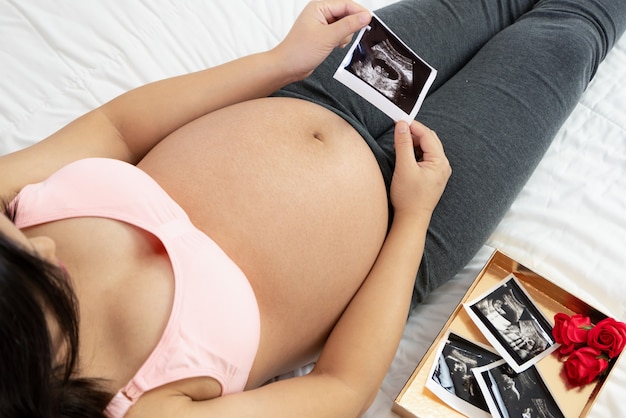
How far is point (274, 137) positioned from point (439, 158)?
0.33 metres

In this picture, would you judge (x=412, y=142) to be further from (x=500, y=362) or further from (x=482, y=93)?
(x=500, y=362)

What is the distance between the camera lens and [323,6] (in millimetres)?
1159

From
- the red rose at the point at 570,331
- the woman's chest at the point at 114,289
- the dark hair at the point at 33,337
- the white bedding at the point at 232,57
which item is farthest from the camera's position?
the white bedding at the point at 232,57

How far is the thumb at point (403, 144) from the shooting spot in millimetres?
1112

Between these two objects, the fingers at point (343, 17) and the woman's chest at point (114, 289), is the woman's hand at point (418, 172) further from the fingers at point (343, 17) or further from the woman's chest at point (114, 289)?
the woman's chest at point (114, 289)

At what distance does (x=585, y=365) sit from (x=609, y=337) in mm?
66

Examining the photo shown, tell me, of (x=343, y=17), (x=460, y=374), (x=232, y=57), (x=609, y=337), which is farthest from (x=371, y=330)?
(x=232, y=57)

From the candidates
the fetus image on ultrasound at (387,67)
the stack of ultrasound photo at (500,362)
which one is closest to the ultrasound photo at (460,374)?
the stack of ultrasound photo at (500,362)

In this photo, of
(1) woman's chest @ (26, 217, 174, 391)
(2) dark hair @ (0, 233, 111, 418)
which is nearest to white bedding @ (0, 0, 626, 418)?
(1) woman's chest @ (26, 217, 174, 391)

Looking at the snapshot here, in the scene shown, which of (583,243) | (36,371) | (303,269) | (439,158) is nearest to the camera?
(36,371)

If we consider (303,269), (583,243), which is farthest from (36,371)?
(583,243)

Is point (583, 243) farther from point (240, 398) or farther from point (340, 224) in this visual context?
point (240, 398)

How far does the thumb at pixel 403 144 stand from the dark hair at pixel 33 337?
26.2 inches

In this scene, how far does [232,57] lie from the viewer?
4.70 feet
